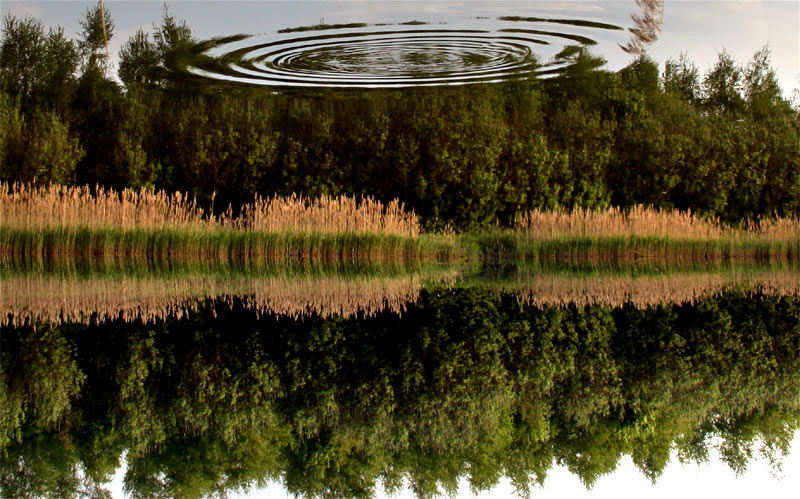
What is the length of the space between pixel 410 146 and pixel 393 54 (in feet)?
12.2

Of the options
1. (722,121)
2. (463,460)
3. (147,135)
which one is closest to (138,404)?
(463,460)

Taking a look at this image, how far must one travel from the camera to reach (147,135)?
54.0 feet

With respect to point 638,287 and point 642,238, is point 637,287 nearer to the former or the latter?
point 638,287

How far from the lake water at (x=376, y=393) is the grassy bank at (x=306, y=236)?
457 centimetres

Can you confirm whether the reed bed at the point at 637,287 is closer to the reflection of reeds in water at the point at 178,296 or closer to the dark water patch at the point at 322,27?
the reflection of reeds in water at the point at 178,296

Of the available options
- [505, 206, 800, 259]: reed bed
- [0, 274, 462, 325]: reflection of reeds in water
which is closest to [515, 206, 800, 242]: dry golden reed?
[505, 206, 800, 259]: reed bed

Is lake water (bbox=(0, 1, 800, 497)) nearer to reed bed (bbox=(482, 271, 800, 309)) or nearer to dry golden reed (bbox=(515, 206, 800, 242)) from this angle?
reed bed (bbox=(482, 271, 800, 309))

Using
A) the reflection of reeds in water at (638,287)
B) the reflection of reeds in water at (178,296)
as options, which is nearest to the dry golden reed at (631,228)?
the reflection of reeds in water at (638,287)

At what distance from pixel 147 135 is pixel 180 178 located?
1.08 metres

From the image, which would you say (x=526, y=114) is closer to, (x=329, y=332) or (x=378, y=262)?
(x=378, y=262)

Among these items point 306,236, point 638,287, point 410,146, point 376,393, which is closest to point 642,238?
point 638,287

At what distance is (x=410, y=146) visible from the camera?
51.6 ft

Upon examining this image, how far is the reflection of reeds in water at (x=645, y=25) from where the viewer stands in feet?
48.9

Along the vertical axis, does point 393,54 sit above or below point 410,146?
above
